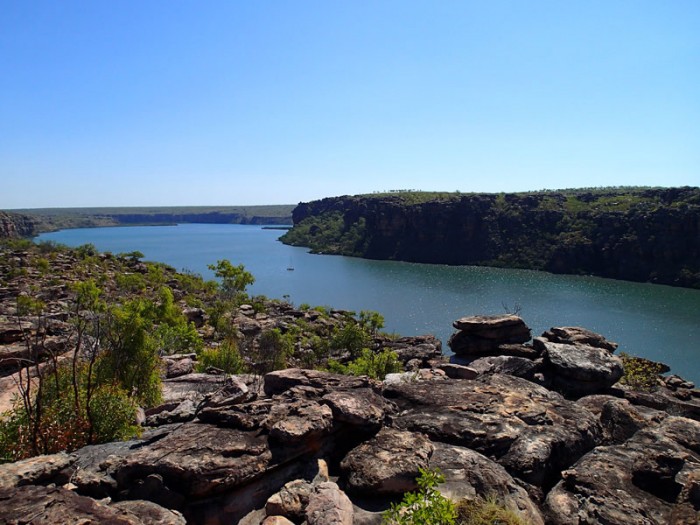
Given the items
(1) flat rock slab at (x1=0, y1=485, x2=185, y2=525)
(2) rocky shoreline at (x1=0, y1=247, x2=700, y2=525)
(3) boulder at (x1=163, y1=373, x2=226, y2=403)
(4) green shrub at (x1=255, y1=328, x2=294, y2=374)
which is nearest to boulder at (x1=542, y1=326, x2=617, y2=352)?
(2) rocky shoreline at (x1=0, y1=247, x2=700, y2=525)

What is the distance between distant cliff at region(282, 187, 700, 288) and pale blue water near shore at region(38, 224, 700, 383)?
24.2 ft

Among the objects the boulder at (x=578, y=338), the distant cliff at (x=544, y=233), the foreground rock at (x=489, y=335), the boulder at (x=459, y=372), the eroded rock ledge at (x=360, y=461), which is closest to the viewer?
the eroded rock ledge at (x=360, y=461)

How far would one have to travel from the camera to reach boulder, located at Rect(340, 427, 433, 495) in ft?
23.3

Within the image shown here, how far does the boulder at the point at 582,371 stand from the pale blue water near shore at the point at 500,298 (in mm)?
20318

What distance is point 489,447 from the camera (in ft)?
28.6

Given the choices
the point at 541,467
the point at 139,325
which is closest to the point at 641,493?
the point at 541,467

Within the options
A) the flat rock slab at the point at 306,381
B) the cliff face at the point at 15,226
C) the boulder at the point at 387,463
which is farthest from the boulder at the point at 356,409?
the cliff face at the point at 15,226

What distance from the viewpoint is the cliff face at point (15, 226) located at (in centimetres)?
9881

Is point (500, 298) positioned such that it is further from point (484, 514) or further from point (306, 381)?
point (484, 514)

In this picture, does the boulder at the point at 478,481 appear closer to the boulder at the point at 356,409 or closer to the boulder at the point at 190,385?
the boulder at the point at 356,409

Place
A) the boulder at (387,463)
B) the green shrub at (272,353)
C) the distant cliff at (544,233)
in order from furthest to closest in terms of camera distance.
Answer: the distant cliff at (544,233) < the green shrub at (272,353) < the boulder at (387,463)

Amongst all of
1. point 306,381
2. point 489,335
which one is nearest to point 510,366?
point 489,335

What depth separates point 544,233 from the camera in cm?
10038

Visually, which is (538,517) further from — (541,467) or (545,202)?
(545,202)
